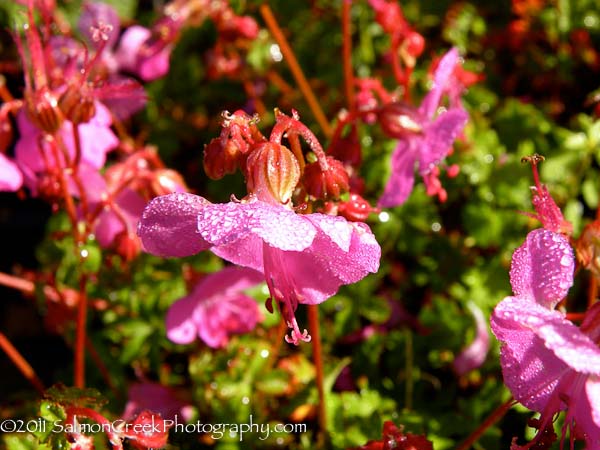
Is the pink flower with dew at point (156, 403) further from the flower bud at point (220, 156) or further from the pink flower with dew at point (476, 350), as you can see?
the flower bud at point (220, 156)

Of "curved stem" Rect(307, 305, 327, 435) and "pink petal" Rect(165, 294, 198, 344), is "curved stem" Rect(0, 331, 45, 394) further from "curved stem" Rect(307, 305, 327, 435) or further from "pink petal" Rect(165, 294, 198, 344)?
"curved stem" Rect(307, 305, 327, 435)

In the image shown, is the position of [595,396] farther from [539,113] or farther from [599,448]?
[539,113]

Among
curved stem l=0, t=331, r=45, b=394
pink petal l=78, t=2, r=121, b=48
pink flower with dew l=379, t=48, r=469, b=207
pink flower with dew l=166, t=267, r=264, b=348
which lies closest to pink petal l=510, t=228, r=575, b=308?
pink flower with dew l=379, t=48, r=469, b=207

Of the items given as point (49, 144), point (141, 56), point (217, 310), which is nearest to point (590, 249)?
point (217, 310)

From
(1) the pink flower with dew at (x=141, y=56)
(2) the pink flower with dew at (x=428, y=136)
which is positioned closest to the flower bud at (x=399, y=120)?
(2) the pink flower with dew at (x=428, y=136)

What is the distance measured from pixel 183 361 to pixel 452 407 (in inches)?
23.7

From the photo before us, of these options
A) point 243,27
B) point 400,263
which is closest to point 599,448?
point 400,263

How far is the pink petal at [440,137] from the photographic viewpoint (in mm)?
1095

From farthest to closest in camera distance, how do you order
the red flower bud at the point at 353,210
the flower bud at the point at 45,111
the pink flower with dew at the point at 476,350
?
the pink flower with dew at the point at 476,350 → the flower bud at the point at 45,111 → the red flower bud at the point at 353,210

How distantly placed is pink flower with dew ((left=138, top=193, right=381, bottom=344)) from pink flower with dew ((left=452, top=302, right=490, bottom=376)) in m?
0.58

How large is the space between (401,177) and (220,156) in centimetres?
49

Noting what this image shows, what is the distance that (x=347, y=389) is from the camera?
1.44 metres

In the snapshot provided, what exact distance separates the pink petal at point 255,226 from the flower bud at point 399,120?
471 millimetres

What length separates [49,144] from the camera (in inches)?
44.2
